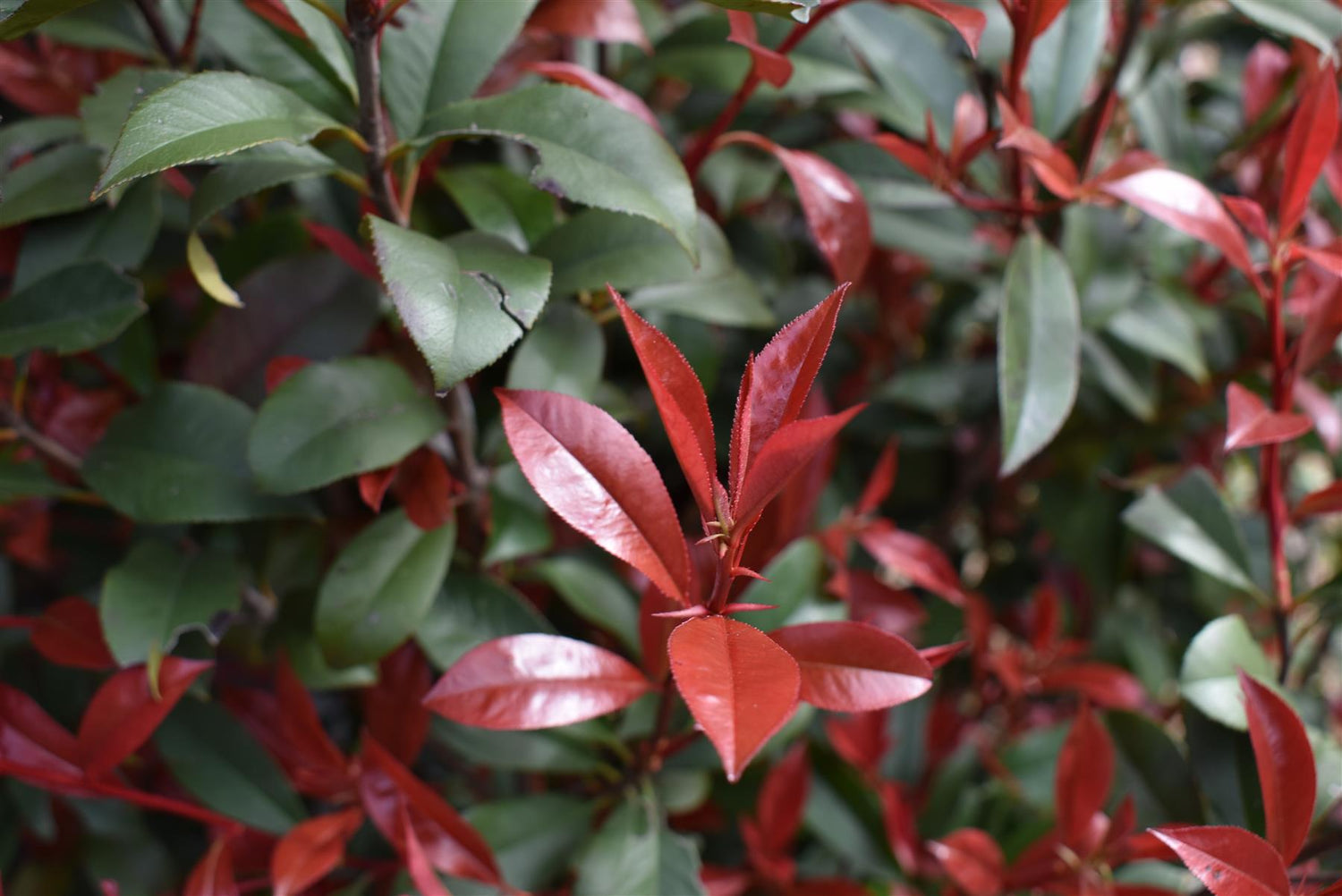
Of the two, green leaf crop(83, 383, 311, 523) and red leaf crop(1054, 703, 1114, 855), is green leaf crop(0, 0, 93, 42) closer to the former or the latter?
green leaf crop(83, 383, 311, 523)

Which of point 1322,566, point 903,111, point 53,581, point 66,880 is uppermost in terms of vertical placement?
point 903,111

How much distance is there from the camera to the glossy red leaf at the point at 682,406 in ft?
1.19

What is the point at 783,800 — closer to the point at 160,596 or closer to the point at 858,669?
the point at 858,669

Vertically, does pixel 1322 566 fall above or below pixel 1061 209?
below

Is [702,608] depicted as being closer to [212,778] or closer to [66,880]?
[212,778]

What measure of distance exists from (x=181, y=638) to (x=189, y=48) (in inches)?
13.7

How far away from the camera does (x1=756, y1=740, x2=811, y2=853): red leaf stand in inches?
25.1

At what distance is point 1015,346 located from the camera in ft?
1.94

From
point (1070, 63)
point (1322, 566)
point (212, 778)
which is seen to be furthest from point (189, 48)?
point (1322, 566)

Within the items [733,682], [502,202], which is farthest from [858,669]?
[502,202]

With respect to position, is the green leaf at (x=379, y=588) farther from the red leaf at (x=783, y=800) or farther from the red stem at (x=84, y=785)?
the red leaf at (x=783, y=800)

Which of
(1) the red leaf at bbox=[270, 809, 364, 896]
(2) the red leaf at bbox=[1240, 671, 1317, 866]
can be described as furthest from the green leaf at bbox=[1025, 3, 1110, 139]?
(1) the red leaf at bbox=[270, 809, 364, 896]

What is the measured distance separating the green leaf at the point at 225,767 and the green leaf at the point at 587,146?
0.40m

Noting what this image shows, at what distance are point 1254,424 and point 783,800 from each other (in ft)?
1.18
